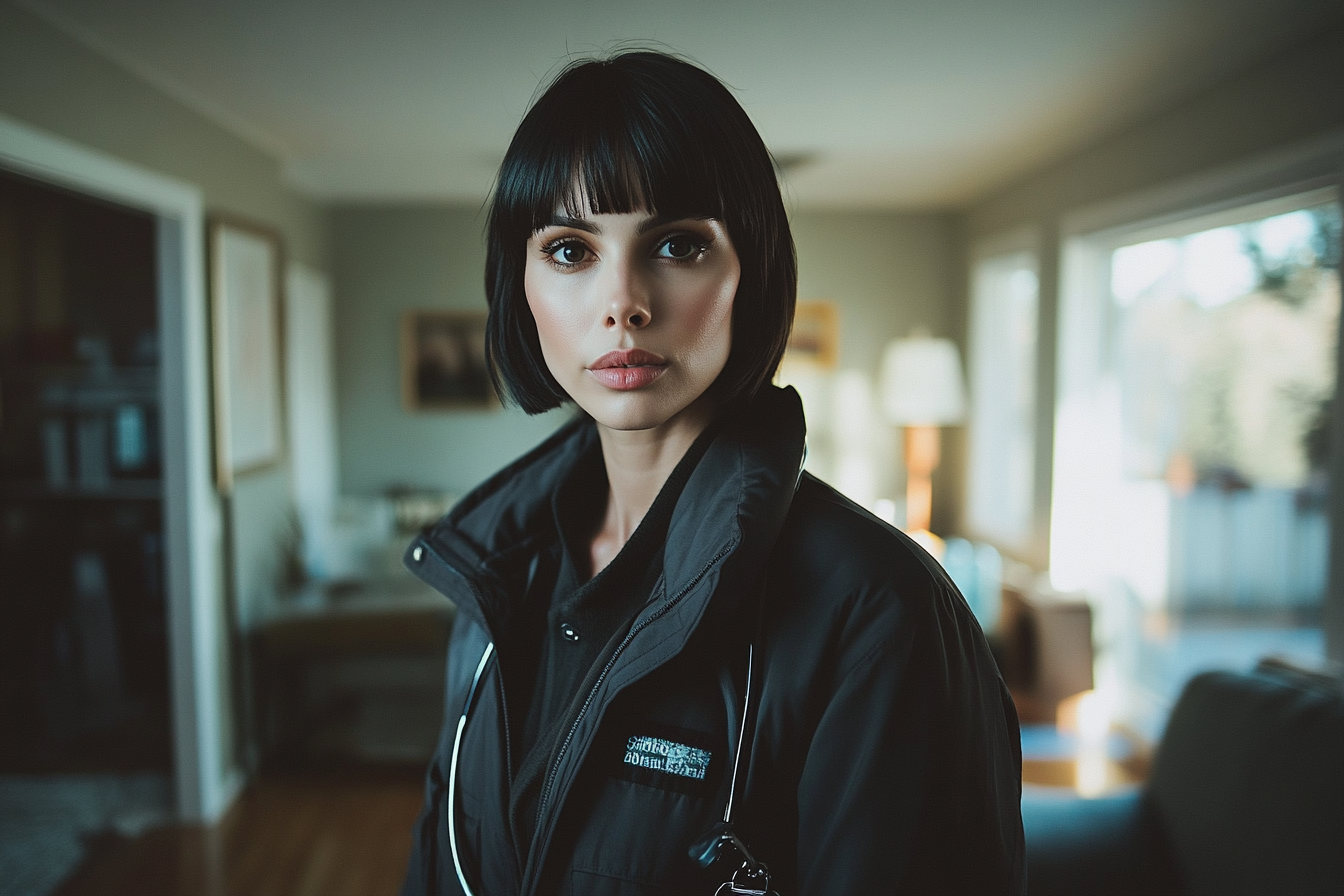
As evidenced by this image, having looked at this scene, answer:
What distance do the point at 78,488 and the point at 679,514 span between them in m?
3.58

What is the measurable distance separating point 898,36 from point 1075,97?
3.09 feet

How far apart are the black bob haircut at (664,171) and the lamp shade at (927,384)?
372 centimetres

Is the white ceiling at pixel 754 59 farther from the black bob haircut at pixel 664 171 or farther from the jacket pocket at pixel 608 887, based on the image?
the jacket pocket at pixel 608 887

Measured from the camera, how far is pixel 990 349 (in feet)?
15.4

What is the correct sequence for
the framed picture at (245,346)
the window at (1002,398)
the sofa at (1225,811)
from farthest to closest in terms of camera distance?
the window at (1002,398), the framed picture at (245,346), the sofa at (1225,811)

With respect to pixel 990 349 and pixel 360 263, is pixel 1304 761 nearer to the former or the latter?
pixel 990 349

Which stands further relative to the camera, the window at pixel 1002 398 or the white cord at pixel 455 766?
the window at pixel 1002 398

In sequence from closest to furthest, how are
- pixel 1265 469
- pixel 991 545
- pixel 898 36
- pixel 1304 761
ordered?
pixel 1304 761 → pixel 898 36 → pixel 1265 469 → pixel 991 545

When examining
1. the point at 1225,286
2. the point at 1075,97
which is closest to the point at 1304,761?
the point at 1225,286

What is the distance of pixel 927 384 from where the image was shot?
172 inches

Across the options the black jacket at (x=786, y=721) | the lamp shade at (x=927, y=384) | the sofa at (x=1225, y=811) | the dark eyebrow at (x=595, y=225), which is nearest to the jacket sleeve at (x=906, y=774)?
the black jacket at (x=786, y=721)

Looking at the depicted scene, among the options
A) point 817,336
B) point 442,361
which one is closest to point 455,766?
point 442,361

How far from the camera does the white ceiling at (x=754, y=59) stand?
206 cm

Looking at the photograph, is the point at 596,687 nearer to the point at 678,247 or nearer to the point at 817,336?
the point at 678,247
